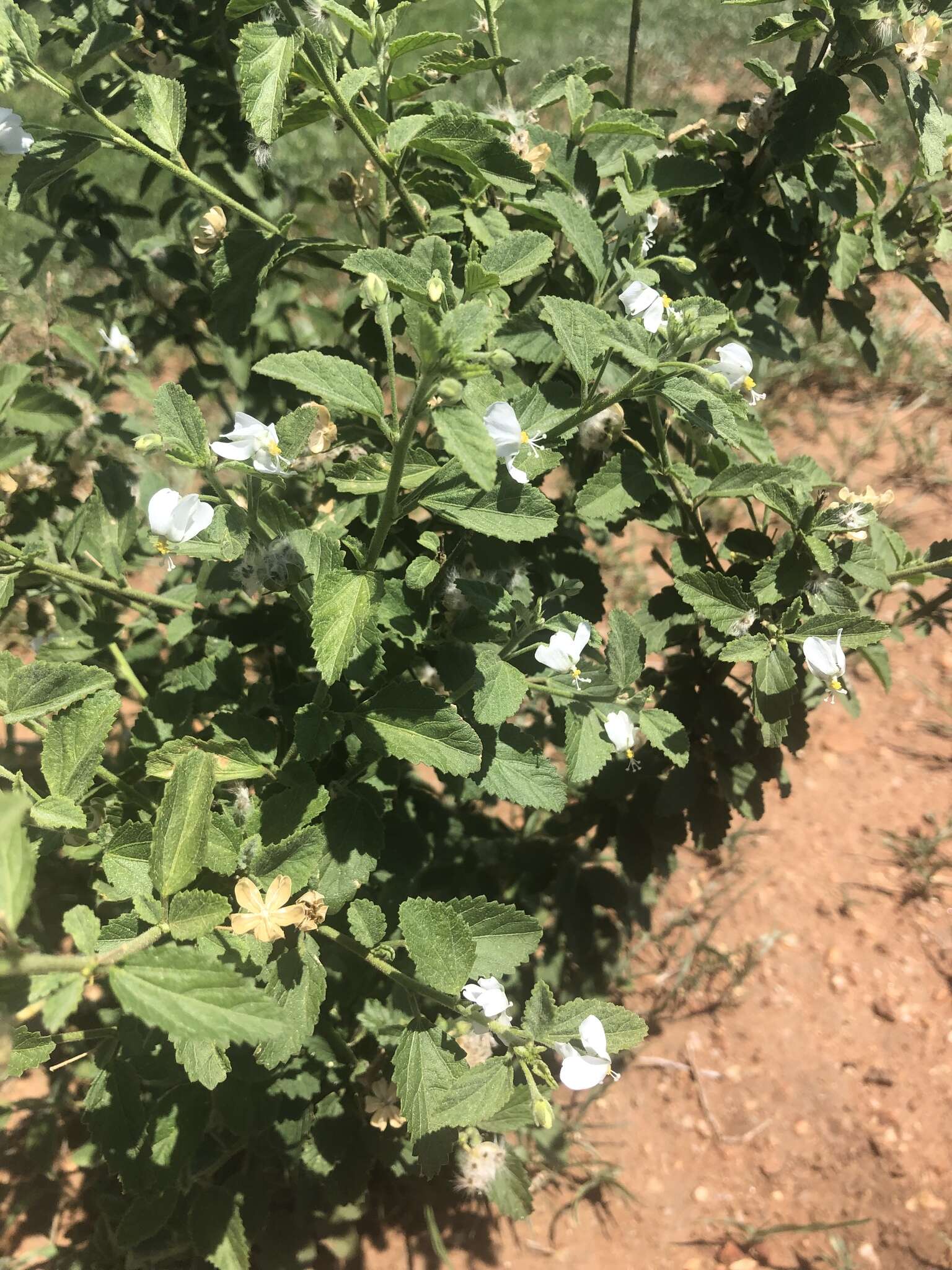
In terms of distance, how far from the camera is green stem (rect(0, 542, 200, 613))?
1.26 metres

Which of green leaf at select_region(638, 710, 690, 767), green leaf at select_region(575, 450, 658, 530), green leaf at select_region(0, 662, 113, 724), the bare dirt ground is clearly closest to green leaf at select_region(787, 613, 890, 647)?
green leaf at select_region(638, 710, 690, 767)

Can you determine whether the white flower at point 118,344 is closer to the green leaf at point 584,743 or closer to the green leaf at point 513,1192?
the green leaf at point 584,743

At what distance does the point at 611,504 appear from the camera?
1328 mm

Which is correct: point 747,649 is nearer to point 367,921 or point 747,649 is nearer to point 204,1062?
point 367,921

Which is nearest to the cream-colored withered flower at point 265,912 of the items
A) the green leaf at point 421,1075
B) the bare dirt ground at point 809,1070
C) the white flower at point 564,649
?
the green leaf at point 421,1075

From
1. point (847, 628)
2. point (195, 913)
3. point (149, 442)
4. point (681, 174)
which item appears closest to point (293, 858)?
point (195, 913)

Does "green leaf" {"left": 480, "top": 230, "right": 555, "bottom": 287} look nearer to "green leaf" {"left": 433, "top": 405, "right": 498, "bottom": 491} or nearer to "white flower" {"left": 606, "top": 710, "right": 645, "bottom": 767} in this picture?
"green leaf" {"left": 433, "top": 405, "right": 498, "bottom": 491}

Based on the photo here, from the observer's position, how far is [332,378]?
40.4 inches

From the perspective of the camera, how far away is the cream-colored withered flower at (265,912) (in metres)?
1.01

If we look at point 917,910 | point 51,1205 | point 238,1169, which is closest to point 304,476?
point 238,1169

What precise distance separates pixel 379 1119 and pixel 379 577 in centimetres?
96

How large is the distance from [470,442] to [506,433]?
0.60 feet

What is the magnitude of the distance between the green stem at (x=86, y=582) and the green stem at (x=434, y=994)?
581 millimetres

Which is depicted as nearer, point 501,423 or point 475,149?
point 501,423
